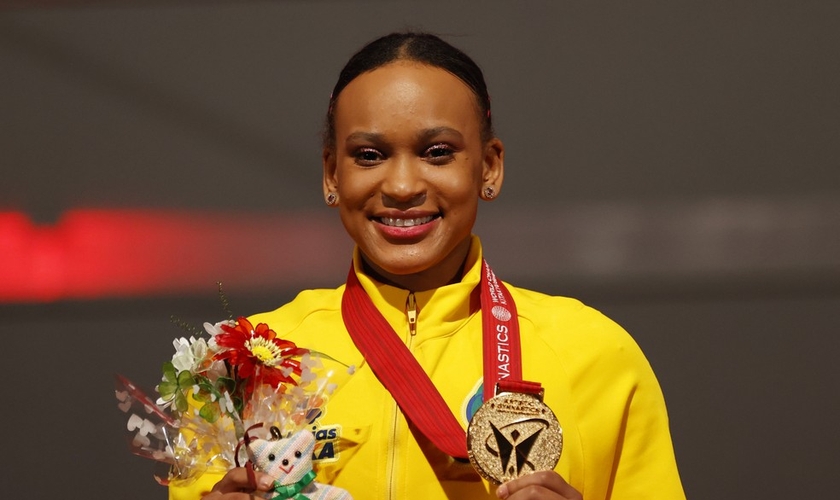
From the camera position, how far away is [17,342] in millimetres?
3828

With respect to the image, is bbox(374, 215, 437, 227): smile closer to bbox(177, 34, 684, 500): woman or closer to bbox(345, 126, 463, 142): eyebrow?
bbox(177, 34, 684, 500): woman

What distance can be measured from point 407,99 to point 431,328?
1.31ft

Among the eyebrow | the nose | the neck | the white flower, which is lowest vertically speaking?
the white flower

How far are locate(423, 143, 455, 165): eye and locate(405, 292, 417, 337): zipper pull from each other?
24 centimetres

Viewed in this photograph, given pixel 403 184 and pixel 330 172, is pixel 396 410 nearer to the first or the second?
pixel 403 184

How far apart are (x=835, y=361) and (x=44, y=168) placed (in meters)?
2.14

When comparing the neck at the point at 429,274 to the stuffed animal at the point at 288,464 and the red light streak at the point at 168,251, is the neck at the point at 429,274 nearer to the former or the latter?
the stuffed animal at the point at 288,464

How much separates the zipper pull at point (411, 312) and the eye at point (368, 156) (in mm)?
244

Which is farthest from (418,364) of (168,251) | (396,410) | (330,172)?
(168,251)

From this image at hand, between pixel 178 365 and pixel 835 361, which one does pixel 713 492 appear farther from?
pixel 178 365

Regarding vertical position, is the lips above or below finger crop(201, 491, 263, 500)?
above

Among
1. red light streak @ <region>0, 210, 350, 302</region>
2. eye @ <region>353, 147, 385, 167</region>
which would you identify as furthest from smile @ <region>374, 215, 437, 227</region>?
red light streak @ <region>0, 210, 350, 302</region>

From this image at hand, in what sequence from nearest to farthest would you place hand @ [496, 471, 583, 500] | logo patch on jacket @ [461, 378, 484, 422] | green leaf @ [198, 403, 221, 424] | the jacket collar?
hand @ [496, 471, 583, 500] → green leaf @ [198, 403, 221, 424] → logo patch on jacket @ [461, 378, 484, 422] → the jacket collar

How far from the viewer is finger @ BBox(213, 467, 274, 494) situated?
2.21 m
